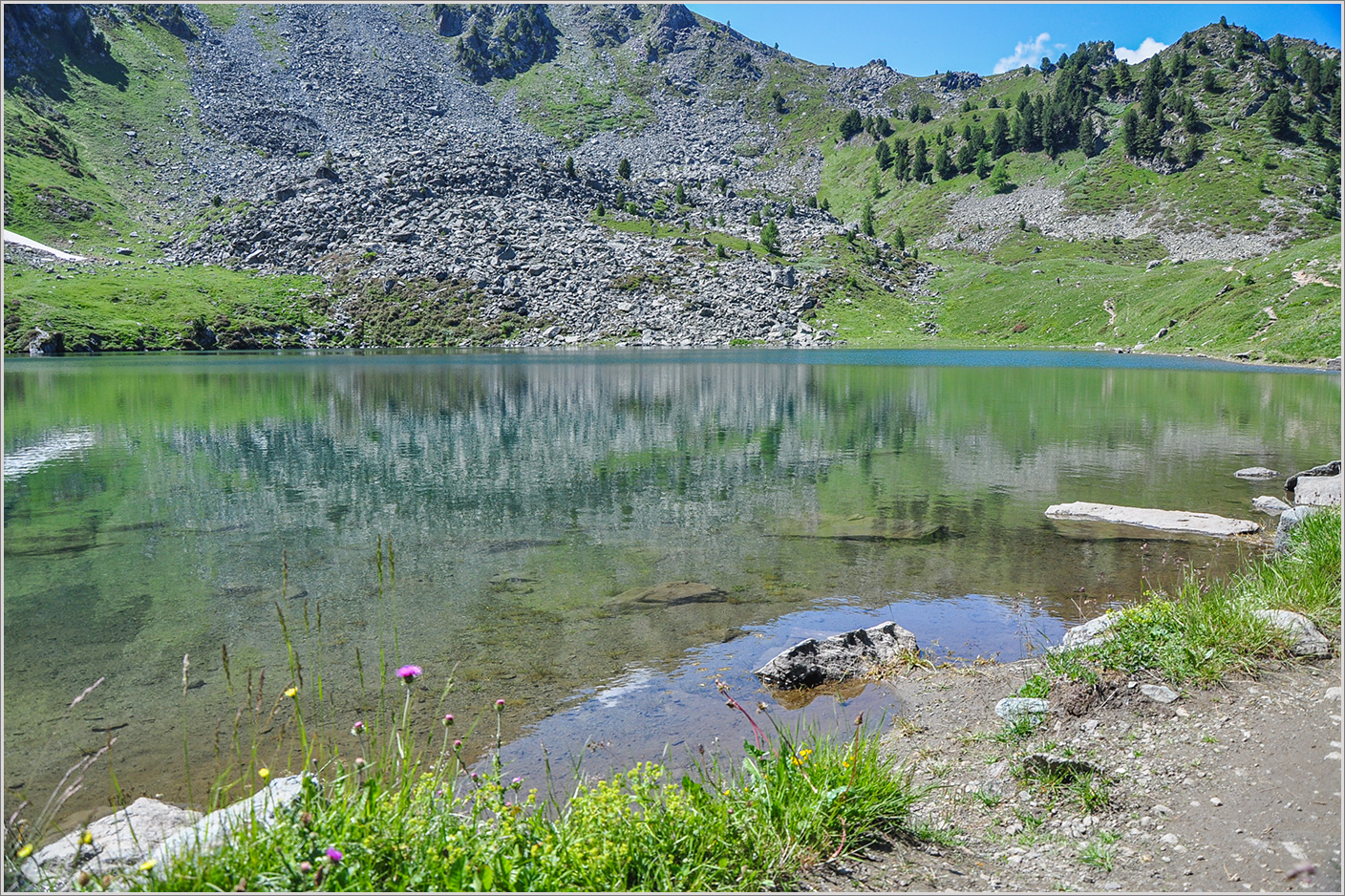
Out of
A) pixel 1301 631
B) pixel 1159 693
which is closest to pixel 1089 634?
pixel 1159 693

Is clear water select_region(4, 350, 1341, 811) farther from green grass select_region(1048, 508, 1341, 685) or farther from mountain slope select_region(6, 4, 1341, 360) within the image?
mountain slope select_region(6, 4, 1341, 360)

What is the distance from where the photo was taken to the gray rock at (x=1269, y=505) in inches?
737

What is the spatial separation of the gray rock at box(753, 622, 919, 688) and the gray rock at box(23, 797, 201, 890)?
687 centimetres

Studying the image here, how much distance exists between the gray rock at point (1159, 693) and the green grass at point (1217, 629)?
30cm

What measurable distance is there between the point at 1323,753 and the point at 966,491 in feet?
54.4

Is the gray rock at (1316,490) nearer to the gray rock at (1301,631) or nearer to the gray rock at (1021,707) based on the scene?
the gray rock at (1301,631)

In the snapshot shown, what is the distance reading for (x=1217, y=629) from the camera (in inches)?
324

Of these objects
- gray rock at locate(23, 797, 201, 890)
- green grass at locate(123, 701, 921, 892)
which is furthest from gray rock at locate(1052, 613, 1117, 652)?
gray rock at locate(23, 797, 201, 890)

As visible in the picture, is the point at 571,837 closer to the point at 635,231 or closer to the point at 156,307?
the point at 156,307

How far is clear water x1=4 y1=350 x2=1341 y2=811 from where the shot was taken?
972cm

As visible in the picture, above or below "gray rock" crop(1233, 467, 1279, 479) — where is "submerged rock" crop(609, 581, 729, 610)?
below

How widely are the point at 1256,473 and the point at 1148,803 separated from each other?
881 inches

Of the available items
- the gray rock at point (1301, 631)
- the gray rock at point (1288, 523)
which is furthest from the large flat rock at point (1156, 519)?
the gray rock at point (1301, 631)

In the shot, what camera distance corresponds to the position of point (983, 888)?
547 centimetres
